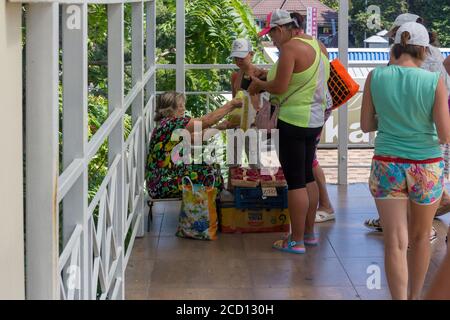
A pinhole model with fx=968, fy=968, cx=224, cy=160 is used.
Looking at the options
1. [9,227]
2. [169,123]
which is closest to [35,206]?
[9,227]

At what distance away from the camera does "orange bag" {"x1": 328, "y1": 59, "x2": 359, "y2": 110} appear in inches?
265

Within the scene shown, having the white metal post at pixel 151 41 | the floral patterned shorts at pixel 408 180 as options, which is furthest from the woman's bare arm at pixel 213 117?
the floral patterned shorts at pixel 408 180

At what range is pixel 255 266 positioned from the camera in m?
6.14

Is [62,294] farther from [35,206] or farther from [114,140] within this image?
[114,140]

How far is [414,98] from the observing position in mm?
4574

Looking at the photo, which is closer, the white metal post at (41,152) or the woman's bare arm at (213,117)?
the white metal post at (41,152)

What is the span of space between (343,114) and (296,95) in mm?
2783

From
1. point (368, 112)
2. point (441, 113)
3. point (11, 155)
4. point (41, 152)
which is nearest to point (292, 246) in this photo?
point (368, 112)

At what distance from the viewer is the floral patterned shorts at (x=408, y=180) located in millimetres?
4582

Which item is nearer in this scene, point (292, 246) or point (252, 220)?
point (292, 246)

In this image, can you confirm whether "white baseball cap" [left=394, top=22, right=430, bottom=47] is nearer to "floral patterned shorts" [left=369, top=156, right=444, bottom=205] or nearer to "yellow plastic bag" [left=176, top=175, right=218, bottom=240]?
"floral patterned shorts" [left=369, top=156, right=444, bottom=205]

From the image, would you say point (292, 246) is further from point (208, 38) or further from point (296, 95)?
point (208, 38)

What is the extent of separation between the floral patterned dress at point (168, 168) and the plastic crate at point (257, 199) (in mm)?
174

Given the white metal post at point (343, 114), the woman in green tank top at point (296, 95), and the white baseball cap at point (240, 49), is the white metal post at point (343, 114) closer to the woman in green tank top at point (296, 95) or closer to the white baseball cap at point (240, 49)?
the white baseball cap at point (240, 49)
